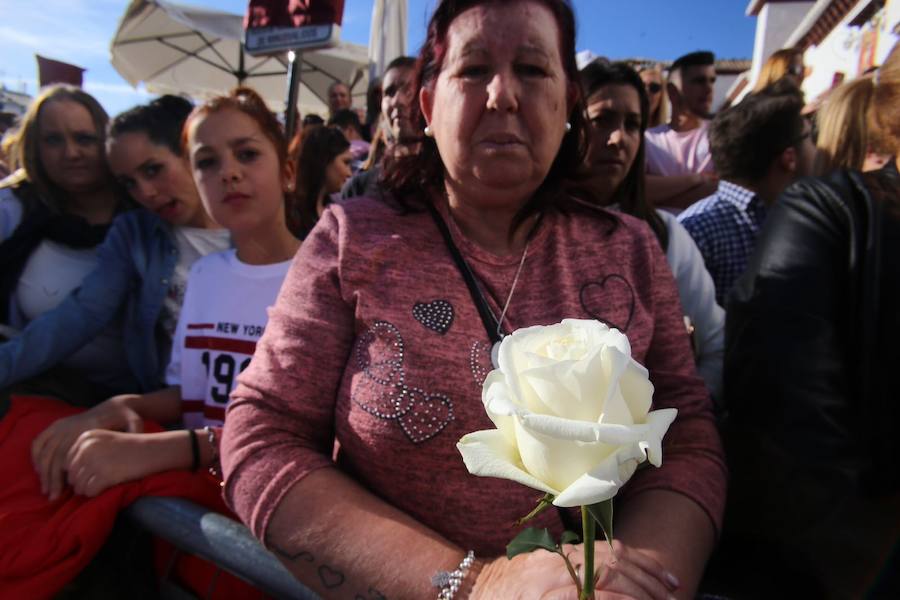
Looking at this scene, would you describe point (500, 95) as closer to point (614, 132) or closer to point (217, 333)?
point (614, 132)

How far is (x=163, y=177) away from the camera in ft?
7.74

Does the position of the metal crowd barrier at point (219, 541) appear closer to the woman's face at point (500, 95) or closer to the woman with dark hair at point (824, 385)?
the woman's face at point (500, 95)

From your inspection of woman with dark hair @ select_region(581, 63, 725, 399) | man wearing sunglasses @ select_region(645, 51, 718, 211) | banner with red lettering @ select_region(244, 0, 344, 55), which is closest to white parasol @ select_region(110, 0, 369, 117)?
banner with red lettering @ select_region(244, 0, 344, 55)

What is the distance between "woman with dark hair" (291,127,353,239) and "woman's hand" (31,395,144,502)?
6.86 ft

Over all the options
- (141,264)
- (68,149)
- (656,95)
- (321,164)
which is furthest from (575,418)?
(656,95)

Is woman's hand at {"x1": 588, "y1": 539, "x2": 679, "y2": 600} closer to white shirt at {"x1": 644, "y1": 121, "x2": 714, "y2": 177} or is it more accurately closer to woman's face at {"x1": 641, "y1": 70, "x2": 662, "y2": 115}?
white shirt at {"x1": 644, "y1": 121, "x2": 714, "y2": 177}

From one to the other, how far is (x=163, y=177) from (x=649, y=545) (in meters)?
2.32

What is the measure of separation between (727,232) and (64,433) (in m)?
2.66

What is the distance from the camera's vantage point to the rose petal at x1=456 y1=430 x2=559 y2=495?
20.1 inches

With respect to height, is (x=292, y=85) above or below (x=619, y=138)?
above

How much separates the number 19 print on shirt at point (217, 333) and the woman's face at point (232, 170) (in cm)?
21

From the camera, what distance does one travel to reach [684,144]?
3838 mm

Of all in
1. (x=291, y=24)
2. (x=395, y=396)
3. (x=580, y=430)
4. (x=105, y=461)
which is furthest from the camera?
(x=291, y=24)

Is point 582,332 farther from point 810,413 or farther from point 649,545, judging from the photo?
point 810,413
